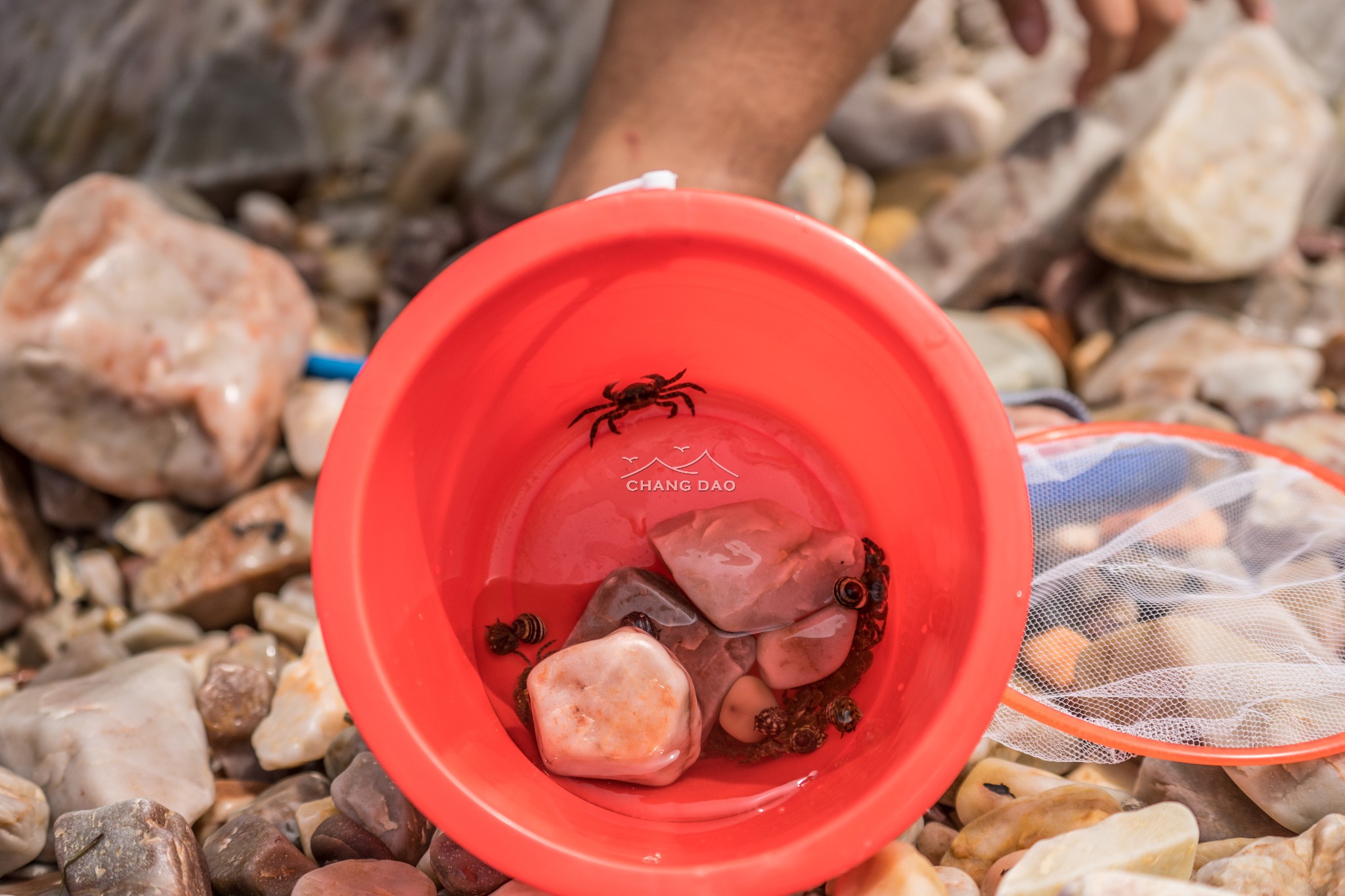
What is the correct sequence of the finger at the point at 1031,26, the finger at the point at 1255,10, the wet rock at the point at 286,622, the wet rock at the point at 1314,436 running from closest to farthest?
the wet rock at the point at 286,622
the wet rock at the point at 1314,436
the finger at the point at 1031,26
the finger at the point at 1255,10

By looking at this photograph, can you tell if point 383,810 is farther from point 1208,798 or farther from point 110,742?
point 1208,798

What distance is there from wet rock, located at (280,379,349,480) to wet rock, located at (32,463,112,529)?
1.79ft

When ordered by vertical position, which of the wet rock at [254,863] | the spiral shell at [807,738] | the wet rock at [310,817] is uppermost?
the spiral shell at [807,738]

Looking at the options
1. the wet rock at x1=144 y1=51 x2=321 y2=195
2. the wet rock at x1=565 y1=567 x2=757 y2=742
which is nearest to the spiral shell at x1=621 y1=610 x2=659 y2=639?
the wet rock at x1=565 y1=567 x2=757 y2=742

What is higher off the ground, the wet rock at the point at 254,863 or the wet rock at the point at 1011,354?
the wet rock at the point at 1011,354

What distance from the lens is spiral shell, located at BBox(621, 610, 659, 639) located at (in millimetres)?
1824

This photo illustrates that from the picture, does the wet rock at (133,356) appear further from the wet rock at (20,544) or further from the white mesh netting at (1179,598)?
the white mesh netting at (1179,598)

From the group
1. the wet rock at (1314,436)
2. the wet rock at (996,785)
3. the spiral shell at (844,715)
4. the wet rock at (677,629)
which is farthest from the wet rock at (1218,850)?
the wet rock at (1314,436)

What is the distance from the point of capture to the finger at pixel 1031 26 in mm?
2711

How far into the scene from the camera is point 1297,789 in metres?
1.63

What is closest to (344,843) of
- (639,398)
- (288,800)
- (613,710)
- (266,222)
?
(288,800)

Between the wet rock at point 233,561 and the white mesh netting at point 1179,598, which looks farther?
the wet rock at point 233,561

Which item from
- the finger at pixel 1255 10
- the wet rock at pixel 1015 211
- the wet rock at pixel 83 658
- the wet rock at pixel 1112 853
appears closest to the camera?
the wet rock at pixel 1112 853

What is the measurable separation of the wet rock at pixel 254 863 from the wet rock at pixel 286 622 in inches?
21.8
